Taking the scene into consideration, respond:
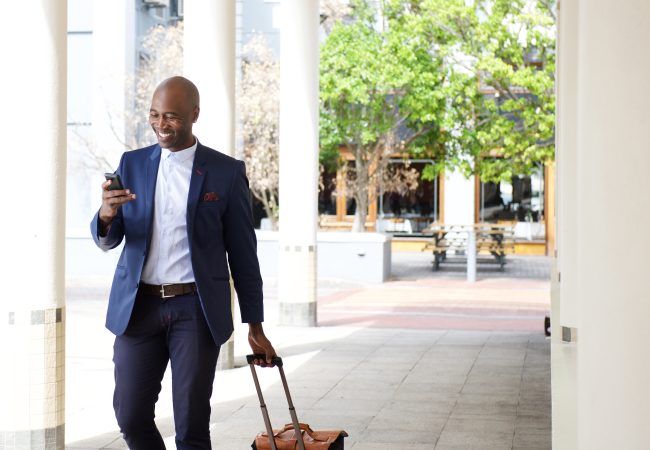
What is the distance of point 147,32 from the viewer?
30.1m

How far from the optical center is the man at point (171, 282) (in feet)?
15.2

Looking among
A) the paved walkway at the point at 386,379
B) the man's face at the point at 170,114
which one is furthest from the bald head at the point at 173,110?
the paved walkway at the point at 386,379

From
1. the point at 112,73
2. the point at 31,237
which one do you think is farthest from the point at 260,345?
the point at 112,73

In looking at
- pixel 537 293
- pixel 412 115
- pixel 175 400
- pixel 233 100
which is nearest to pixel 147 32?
pixel 412 115

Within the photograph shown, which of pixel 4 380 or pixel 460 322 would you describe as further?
pixel 460 322

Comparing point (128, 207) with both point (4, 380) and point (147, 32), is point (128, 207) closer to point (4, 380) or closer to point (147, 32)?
point (4, 380)

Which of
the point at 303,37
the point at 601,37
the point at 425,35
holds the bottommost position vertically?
the point at 601,37

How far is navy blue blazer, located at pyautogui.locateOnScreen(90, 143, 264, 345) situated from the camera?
4652 millimetres

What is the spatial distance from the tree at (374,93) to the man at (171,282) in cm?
2111

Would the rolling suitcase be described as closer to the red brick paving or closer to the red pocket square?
the red pocket square

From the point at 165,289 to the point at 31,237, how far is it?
6.66 feet

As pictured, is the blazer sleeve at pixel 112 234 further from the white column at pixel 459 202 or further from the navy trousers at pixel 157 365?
the white column at pixel 459 202

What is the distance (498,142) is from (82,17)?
41.6 ft

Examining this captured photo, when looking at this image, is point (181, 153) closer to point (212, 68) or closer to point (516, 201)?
point (212, 68)
